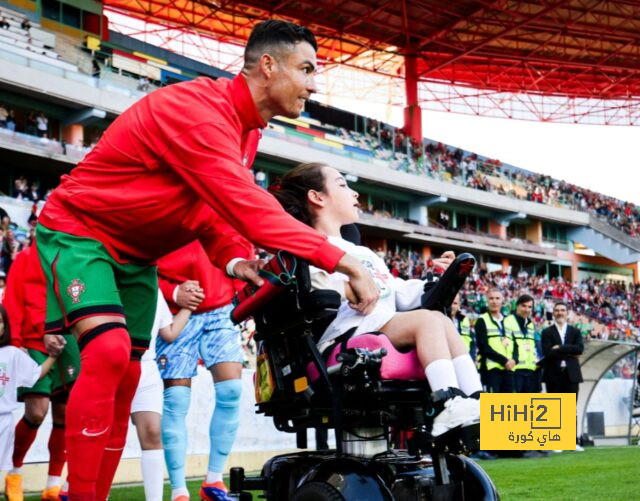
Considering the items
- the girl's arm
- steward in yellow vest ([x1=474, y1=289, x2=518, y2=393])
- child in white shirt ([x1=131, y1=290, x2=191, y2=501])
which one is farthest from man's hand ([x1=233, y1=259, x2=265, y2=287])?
steward in yellow vest ([x1=474, y1=289, x2=518, y2=393])

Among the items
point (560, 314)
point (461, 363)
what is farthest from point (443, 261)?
point (560, 314)

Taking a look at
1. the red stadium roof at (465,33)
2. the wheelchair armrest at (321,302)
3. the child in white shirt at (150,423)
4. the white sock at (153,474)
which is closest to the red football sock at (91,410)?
the wheelchair armrest at (321,302)

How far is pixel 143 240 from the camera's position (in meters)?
3.16

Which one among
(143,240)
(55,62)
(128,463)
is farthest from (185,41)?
(143,240)

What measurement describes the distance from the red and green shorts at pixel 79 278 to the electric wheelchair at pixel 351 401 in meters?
0.45

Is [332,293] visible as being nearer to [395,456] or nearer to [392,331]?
[392,331]

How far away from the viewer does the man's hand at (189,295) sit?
4746mm

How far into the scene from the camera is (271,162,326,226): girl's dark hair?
372cm

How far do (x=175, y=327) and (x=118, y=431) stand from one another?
1536 mm

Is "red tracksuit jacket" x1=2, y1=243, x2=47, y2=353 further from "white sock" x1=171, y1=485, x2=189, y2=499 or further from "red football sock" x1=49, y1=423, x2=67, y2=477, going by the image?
"white sock" x1=171, y1=485, x2=189, y2=499

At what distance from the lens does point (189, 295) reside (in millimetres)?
4742

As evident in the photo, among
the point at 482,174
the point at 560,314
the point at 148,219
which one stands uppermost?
the point at 482,174

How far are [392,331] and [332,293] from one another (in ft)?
1.17

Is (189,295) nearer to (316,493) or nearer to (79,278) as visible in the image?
(79,278)
